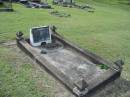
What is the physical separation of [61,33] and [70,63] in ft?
19.4

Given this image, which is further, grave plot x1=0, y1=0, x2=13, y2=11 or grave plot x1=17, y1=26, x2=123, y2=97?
grave plot x1=0, y1=0, x2=13, y2=11

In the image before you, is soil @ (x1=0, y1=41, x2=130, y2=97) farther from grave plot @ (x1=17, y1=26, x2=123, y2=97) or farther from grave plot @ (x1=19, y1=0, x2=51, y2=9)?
grave plot @ (x1=19, y1=0, x2=51, y2=9)

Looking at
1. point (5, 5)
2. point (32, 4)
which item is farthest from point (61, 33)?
point (32, 4)

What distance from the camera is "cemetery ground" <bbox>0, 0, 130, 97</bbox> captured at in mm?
9547

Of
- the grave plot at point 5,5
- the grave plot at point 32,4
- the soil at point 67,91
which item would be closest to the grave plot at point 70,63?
the soil at point 67,91

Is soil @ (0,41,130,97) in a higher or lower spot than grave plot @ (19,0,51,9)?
lower

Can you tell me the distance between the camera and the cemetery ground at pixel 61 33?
31.3 feet

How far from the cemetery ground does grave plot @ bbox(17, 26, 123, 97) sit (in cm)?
39

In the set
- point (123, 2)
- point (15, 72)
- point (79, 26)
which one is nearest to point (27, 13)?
point (79, 26)

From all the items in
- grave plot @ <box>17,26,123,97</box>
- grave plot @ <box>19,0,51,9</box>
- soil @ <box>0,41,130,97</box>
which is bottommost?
soil @ <box>0,41,130,97</box>

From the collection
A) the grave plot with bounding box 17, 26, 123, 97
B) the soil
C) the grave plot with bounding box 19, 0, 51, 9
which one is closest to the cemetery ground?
the soil

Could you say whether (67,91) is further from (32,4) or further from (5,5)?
(32,4)

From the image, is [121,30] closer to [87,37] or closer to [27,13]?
[87,37]

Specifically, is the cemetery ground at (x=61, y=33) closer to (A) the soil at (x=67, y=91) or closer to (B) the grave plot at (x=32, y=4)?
(A) the soil at (x=67, y=91)
